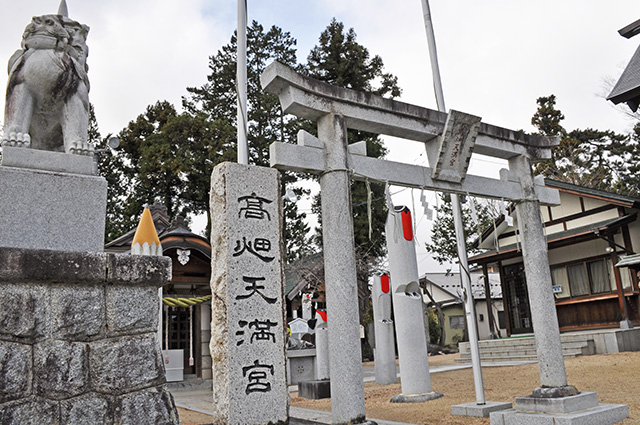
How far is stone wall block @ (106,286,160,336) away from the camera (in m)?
3.30

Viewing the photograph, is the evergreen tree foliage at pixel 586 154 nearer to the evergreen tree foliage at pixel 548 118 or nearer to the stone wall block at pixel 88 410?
the evergreen tree foliage at pixel 548 118

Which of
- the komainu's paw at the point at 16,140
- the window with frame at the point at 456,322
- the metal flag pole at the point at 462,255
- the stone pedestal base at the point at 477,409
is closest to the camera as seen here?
the komainu's paw at the point at 16,140

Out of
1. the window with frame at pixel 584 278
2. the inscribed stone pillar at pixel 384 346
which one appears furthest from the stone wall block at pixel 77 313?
the window with frame at pixel 584 278

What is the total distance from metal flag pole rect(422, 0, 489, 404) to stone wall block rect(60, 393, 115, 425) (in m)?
5.98

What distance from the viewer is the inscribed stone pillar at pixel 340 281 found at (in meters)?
5.41

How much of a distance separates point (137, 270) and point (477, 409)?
6154 millimetres

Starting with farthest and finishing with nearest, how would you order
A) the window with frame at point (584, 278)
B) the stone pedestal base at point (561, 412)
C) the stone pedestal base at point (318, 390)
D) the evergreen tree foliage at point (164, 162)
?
the evergreen tree foliage at point (164, 162) → the window with frame at point (584, 278) → the stone pedestal base at point (318, 390) → the stone pedestal base at point (561, 412)


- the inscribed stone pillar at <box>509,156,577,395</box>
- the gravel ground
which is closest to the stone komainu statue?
the gravel ground

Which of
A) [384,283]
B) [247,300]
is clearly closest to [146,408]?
[247,300]

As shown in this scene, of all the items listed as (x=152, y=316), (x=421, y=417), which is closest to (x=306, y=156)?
(x=152, y=316)

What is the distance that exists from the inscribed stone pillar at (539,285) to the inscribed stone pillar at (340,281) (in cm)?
338

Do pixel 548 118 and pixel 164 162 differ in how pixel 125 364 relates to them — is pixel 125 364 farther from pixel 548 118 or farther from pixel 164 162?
pixel 548 118

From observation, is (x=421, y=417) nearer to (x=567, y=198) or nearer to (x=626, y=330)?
(x=626, y=330)

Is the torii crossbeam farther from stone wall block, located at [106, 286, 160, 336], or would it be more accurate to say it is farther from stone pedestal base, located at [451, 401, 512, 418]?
stone pedestal base, located at [451, 401, 512, 418]
